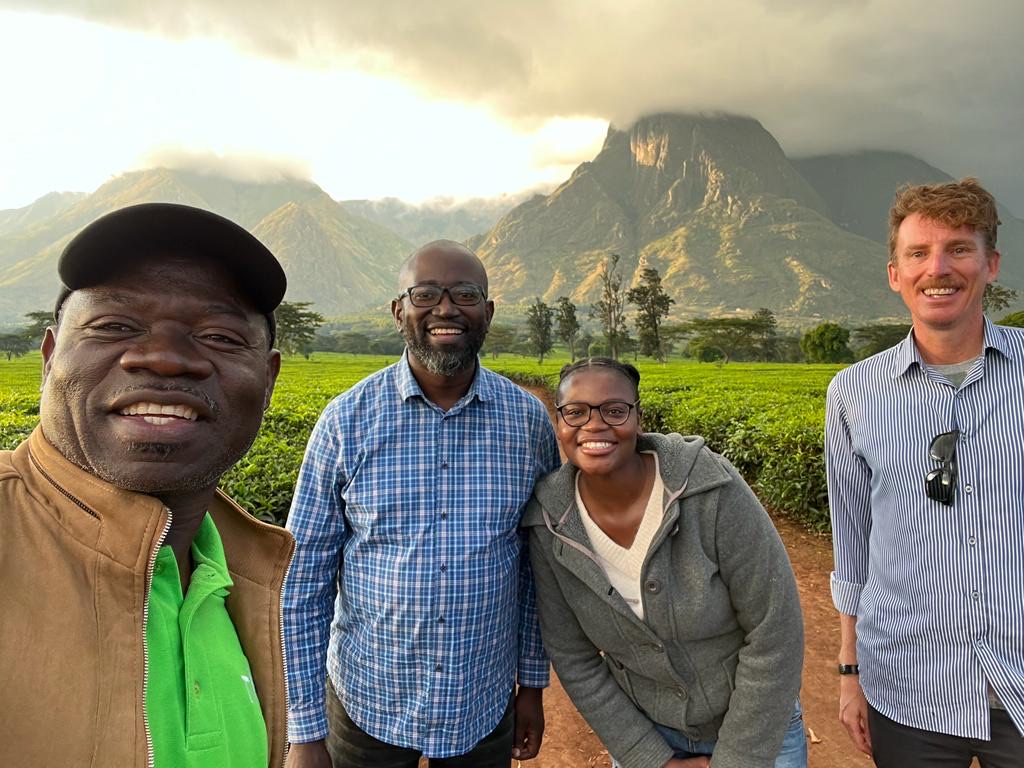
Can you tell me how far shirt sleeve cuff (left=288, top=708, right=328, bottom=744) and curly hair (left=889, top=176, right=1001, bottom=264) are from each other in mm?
2986

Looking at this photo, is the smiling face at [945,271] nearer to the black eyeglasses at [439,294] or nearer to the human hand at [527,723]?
the black eyeglasses at [439,294]

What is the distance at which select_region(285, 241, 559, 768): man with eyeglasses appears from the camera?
6.97 feet

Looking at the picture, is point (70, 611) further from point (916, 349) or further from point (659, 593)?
point (916, 349)

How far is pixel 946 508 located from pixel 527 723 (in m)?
1.88

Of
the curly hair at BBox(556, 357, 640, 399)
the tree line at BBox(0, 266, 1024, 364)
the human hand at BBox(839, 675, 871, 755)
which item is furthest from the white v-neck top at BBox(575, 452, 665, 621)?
the tree line at BBox(0, 266, 1024, 364)

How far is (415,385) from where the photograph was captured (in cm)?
225

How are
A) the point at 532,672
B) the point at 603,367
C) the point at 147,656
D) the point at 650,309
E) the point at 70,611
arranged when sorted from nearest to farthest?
the point at 70,611, the point at 147,656, the point at 603,367, the point at 532,672, the point at 650,309

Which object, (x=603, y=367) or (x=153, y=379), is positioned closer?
(x=153, y=379)

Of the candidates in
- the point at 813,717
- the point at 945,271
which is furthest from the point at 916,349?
the point at 813,717

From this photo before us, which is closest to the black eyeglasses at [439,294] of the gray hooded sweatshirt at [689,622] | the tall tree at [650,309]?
the gray hooded sweatshirt at [689,622]

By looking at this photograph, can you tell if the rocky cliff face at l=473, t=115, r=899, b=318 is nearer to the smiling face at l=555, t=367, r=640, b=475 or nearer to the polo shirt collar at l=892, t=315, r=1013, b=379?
the polo shirt collar at l=892, t=315, r=1013, b=379

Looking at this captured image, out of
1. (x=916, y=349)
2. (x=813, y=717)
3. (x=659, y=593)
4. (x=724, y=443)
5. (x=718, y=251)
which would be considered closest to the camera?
(x=659, y=593)

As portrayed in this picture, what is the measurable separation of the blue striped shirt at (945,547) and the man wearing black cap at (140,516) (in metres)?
2.15

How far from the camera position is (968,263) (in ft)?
6.48
